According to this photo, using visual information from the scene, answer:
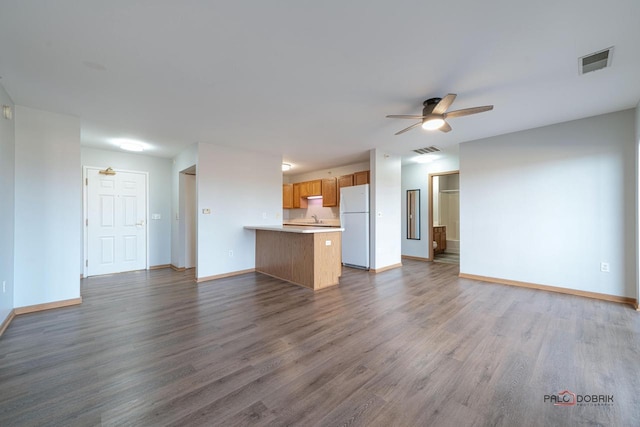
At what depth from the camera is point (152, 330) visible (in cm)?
262

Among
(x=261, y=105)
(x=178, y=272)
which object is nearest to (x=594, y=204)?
(x=261, y=105)

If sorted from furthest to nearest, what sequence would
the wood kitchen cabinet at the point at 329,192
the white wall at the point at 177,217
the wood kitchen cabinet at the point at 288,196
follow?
1. the wood kitchen cabinet at the point at 288,196
2. the wood kitchen cabinet at the point at 329,192
3. the white wall at the point at 177,217

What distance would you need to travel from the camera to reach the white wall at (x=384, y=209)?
5.32 m

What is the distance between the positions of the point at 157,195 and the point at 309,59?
514 cm

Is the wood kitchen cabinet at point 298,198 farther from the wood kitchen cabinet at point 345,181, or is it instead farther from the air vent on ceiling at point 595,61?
the air vent on ceiling at point 595,61

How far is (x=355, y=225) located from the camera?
5.63 metres

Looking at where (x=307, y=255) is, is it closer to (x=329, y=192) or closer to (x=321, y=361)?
(x=321, y=361)

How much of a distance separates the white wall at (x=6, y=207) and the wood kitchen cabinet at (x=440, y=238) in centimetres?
810

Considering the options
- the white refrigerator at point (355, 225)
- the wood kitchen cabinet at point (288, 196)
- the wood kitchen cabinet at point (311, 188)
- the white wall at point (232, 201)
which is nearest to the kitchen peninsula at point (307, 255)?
the white wall at point (232, 201)

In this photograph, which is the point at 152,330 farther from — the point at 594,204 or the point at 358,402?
the point at 594,204

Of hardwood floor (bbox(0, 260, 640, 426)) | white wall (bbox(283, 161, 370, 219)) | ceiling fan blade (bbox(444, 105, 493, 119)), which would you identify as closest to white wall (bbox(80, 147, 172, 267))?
hardwood floor (bbox(0, 260, 640, 426))

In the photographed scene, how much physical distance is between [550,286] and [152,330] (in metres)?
5.44

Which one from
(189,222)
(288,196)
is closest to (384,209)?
(288,196)

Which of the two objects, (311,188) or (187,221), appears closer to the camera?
(187,221)
